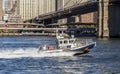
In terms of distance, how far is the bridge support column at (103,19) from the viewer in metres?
176

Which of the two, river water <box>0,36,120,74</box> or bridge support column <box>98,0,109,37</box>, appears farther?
bridge support column <box>98,0,109,37</box>

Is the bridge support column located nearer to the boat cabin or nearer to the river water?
the boat cabin

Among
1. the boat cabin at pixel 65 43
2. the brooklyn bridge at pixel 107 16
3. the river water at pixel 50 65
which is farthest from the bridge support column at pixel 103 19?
the river water at pixel 50 65

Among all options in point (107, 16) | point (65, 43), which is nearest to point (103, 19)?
point (107, 16)

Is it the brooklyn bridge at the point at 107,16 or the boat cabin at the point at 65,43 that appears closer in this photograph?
the boat cabin at the point at 65,43

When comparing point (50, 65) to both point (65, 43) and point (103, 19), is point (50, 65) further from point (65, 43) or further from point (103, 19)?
point (103, 19)

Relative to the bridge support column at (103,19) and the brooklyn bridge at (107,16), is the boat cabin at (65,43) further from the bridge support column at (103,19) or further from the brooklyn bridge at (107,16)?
the bridge support column at (103,19)

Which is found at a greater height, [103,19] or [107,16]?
[107,16]

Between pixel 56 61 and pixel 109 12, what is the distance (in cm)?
11855

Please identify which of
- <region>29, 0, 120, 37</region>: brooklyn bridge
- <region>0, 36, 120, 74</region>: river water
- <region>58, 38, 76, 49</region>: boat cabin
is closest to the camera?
<region>0, 36, 120, 74</region>: river water

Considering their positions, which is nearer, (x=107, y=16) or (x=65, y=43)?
(x=65, y=43)

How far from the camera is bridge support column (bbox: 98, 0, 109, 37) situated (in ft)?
577

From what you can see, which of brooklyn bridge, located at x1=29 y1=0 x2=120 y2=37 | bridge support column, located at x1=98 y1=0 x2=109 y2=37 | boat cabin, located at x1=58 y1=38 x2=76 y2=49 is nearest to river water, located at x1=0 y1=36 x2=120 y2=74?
boat cabin, located at x1=58 y1=38 x2=76 y2=49

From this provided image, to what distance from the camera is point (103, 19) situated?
17788 centimetres
